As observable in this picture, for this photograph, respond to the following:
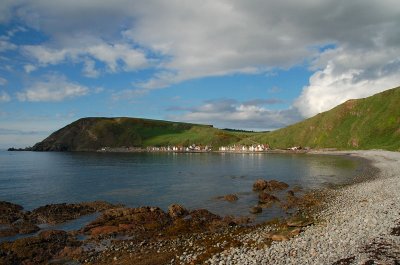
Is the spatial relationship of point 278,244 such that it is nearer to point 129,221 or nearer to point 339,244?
point 339,244

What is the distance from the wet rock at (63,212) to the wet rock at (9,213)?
1.70 metres

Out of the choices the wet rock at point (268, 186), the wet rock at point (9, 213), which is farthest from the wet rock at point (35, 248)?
the wet rock at point (268, 186)

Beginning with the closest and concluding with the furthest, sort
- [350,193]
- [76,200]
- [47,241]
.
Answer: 1. [47,241]
2. [350,193]
3. [76,200]

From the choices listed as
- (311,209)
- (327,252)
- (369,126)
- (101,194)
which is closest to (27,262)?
(327,252)

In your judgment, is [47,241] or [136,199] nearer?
[47,241]

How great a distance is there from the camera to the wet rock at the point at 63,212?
131ft

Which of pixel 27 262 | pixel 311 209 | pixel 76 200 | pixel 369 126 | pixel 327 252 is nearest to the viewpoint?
pixel 327 252

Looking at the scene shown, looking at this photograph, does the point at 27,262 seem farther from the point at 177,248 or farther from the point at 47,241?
the point at 177,248

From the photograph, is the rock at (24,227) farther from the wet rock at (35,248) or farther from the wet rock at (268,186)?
the wet rock at (268,186)

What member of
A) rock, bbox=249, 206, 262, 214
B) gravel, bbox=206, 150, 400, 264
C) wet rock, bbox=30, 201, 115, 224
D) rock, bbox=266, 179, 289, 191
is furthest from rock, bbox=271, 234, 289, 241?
rock, bbox=266, 179, 289, 191

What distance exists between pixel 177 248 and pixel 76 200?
32133 millimetres

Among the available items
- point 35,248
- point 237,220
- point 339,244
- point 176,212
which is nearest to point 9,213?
point 35,248

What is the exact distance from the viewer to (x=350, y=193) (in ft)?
164

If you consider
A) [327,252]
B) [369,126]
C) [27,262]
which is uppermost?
[369,126]
